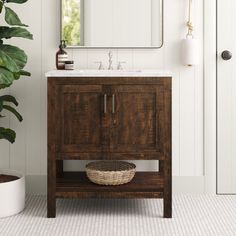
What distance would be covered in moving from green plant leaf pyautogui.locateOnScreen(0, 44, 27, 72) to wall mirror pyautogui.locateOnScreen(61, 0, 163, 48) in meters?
0.59

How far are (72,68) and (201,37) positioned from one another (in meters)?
0.94

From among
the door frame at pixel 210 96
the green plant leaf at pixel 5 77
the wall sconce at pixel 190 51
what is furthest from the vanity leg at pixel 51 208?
the wall sconce at pixel 190 51

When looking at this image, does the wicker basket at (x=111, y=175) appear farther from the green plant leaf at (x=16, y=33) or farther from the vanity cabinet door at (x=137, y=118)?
the green plant leaf at (x=16, y=33)

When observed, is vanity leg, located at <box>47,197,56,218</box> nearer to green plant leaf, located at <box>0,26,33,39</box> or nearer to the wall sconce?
green plant leaf, located at <box>0,26,33,39</box>

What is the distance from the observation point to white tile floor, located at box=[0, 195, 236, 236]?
9.87 feet

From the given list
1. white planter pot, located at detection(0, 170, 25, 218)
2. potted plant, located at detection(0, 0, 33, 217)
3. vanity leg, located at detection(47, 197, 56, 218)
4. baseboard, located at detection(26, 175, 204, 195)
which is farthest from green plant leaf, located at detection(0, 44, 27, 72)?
baseboard, located at detection(26, 175, 204, 195)

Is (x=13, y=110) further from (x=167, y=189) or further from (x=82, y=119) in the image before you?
(x=167, y=189)

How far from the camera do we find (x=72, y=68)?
354 centimetres

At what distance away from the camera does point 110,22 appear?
366cm

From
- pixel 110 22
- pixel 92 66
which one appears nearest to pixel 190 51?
pixel 110 22

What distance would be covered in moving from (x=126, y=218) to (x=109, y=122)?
1.95 feet

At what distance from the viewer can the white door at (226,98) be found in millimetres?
3723

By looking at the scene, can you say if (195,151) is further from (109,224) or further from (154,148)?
(109,224)

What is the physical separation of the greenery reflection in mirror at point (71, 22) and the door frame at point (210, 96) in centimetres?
89
